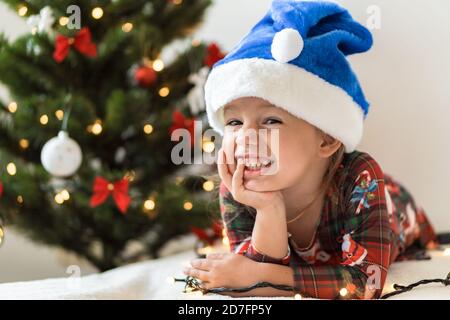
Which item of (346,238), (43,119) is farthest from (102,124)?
(346,238)

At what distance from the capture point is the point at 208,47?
1.58 meters

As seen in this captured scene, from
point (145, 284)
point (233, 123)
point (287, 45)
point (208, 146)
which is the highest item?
point (287, 45)

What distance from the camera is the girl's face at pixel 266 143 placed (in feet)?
3.41

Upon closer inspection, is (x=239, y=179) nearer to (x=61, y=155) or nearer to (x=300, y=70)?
(x=300, y=70)

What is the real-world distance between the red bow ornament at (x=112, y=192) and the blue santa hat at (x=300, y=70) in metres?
0.44

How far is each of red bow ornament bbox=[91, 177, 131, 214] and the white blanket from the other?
186 millimetres

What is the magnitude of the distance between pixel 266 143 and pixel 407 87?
78cm

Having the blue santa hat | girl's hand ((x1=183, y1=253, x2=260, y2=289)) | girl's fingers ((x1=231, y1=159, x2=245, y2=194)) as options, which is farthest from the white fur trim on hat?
girl's hand ((x1=183, y1=253, x2=260, y2=289))

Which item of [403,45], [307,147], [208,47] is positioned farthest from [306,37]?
[403,45]

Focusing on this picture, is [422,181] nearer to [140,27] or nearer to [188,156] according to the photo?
[188,156]

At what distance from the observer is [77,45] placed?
1.49m

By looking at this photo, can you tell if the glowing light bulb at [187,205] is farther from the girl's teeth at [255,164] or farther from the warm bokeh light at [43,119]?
the girl's teeth at [255,164]

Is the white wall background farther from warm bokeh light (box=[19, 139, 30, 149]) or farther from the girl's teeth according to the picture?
the girl's teeth

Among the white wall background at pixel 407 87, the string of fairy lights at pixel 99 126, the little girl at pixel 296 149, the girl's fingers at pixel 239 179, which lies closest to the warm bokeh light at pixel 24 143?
the string of fairy lights at pixel 99 126
